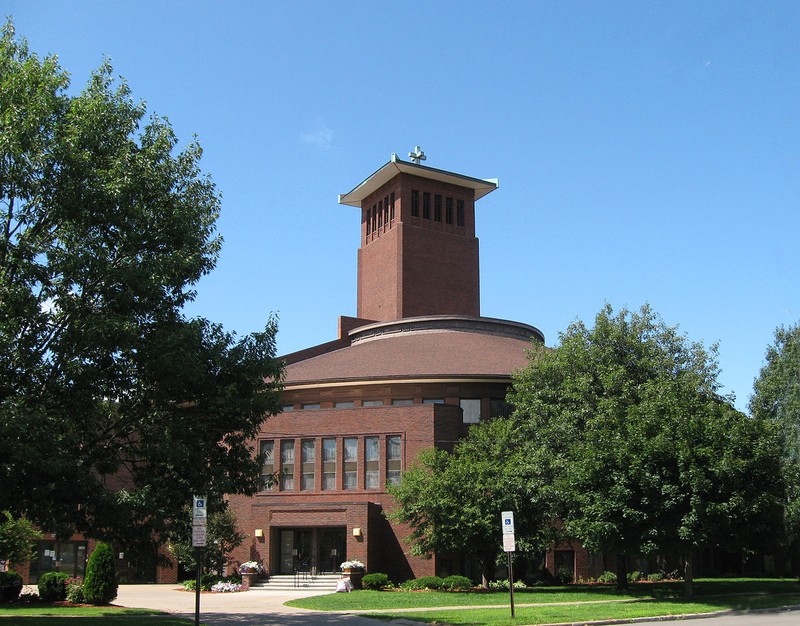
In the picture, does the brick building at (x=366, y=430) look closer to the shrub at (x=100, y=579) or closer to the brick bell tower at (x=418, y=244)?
the brick bell tower at (x=418, y=244)

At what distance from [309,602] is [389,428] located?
12.8 metres

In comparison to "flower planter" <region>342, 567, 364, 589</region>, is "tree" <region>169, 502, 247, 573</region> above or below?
above

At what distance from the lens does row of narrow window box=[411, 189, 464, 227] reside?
62.8 m

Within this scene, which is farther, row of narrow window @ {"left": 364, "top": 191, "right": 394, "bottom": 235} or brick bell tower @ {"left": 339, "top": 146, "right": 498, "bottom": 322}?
row of narrow window @ {"left": 364, "top": 191, "right": 394, "bottom": 235}

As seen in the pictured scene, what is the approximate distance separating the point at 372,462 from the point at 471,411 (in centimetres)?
556

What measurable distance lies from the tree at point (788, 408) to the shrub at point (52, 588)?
25.8m

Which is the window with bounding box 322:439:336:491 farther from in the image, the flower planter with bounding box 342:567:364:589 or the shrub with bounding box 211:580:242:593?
the shrub with bounding box 211:580:242:593

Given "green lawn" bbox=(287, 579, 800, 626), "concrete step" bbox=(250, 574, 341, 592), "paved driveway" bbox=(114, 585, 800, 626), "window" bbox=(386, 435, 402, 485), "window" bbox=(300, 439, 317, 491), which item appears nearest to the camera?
"paved driveway" bbox=(114, 585, 800, 626)

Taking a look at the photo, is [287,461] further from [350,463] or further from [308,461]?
[350,463]

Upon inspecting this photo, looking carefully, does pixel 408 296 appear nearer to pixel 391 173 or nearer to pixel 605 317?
pixel 391 173

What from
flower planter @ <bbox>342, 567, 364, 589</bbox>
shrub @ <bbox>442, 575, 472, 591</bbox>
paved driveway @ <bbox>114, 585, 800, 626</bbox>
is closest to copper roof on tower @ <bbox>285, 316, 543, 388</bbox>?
flower planter @ <bbox>342, 567, 364, 589</bbox>

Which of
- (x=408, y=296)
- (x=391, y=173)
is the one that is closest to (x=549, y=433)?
(x=408, y=296)

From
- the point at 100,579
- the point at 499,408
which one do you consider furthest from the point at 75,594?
the point at 499,408

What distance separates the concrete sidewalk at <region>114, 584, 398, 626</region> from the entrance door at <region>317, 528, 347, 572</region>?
3.65 metres
